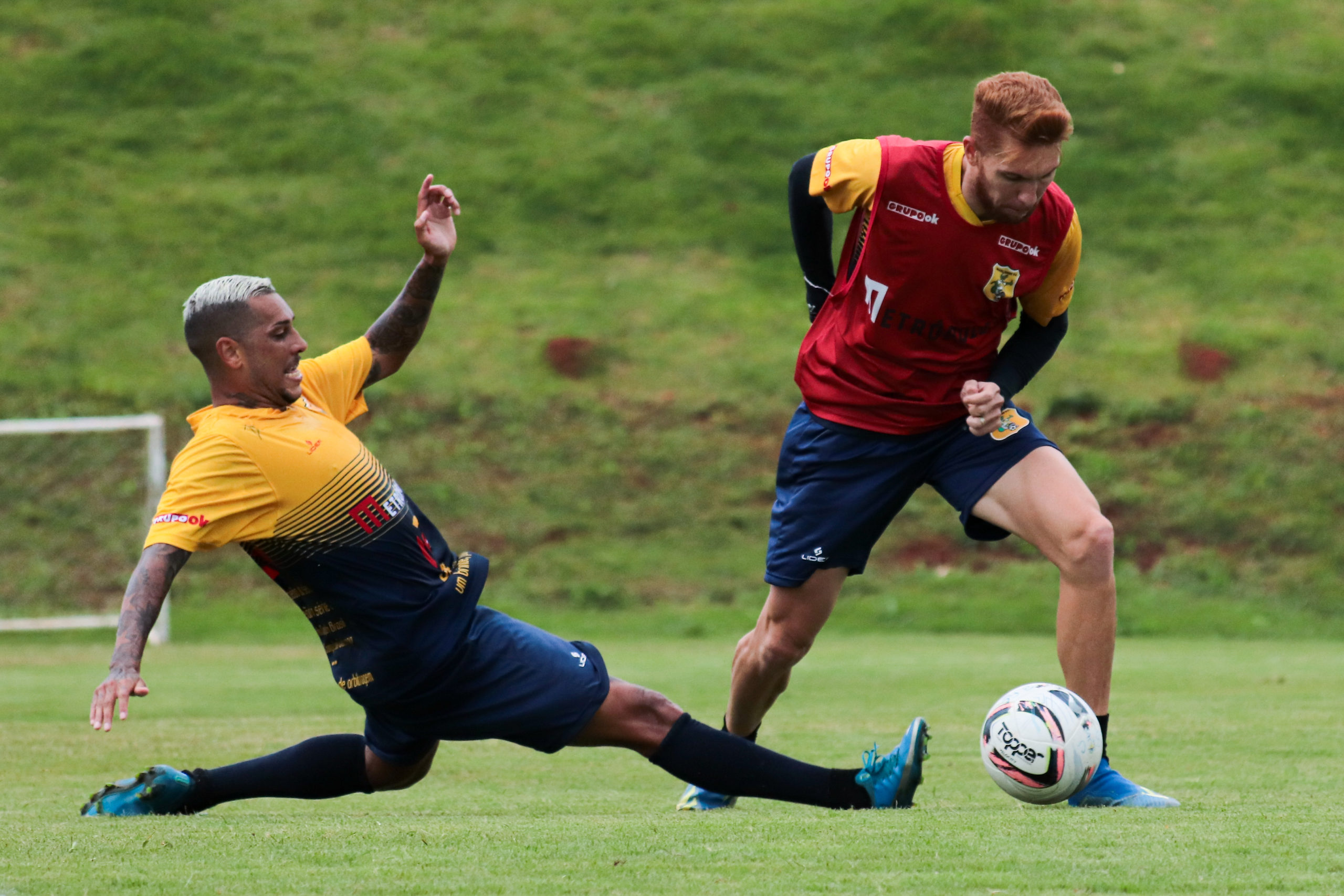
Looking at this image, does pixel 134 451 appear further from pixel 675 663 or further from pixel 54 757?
pixel 54 757

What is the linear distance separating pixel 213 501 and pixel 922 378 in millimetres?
2361

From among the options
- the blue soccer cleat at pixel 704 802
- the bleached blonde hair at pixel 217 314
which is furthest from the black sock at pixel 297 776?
the bleached blonde hair at pixel 217 314

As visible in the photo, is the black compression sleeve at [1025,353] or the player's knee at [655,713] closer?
the player's knee at [655,713]

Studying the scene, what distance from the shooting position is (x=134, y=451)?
15.7m

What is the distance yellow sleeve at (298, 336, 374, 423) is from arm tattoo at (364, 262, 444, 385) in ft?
0.24

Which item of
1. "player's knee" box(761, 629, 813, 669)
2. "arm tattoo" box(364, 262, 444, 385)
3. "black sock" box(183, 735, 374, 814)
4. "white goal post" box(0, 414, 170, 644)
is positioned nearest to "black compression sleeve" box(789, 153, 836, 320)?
"player's knee" box(761, 629, 813, 669)

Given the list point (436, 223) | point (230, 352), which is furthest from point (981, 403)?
point (230, 352)

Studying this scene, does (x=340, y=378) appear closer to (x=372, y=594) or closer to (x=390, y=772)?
(x=372, y=594)

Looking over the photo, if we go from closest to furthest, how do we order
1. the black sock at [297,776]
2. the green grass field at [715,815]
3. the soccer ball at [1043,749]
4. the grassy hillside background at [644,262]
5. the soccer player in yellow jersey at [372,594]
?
the green grass field at [715,815] → the soccer player in yellow jersey at [372,594] → the soccer ball at [1043,749] → the black sock at [297,776] → the grassy hillside background at [644,262]

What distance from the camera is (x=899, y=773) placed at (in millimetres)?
4676

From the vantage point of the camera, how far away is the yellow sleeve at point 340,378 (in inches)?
191

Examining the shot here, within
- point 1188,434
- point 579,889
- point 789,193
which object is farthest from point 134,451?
point 579,889

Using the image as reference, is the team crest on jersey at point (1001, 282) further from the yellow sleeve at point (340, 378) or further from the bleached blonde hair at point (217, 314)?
the bleached blonde hair at point (217, 314)

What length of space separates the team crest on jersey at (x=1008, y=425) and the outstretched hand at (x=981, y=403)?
0.32ft
